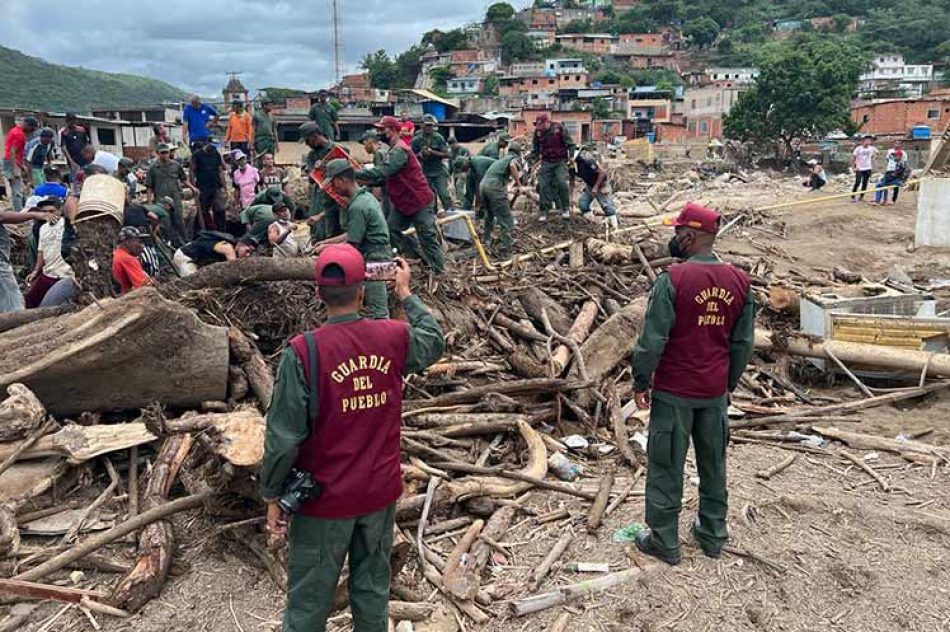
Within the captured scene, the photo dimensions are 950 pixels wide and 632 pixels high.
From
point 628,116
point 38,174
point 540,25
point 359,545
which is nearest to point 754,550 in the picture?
point 359,545

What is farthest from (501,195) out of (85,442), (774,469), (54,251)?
(85,442)

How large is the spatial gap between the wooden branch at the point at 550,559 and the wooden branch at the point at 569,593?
5.3 inches

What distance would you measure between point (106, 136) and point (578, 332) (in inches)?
1069

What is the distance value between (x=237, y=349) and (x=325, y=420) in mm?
2875

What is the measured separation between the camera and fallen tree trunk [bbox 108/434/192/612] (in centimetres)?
343

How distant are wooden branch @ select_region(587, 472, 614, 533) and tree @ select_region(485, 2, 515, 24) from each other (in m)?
105

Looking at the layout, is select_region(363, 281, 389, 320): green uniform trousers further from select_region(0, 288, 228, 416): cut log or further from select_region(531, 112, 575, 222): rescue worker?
select_region(531, 112, 575, 222): rescue worker

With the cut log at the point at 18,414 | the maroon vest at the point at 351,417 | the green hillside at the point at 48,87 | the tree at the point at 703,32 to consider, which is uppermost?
the tree at the point at 703,32

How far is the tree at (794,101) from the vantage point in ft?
118

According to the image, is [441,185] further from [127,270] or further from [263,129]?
[127,270]

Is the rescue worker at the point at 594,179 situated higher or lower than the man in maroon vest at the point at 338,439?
higher

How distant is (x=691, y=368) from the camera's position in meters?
3.73

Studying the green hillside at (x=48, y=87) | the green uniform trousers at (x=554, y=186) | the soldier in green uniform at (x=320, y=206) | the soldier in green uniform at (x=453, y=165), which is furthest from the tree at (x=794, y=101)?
the green hillside at (x=48, y=87)

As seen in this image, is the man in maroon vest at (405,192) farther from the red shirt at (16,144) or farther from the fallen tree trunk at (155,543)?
the red shirt at (16,144)
